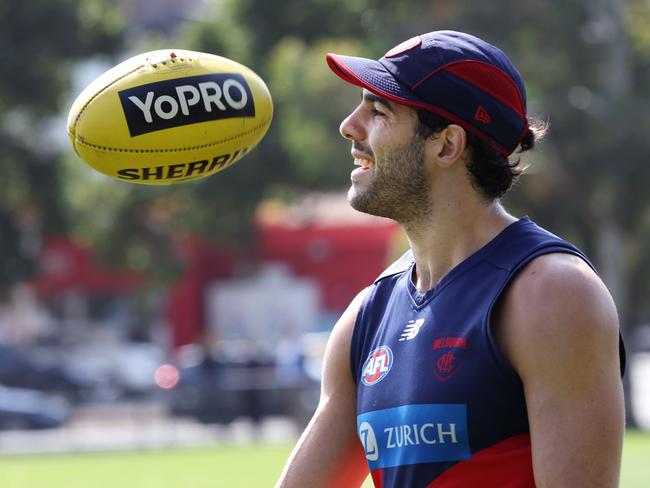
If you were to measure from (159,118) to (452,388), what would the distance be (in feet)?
4.52

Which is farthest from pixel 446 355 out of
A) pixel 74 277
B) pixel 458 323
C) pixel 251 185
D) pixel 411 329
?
pixel 74 277

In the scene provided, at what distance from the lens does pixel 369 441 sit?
123 inches

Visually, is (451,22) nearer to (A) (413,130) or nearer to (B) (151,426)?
(B) (151,426)

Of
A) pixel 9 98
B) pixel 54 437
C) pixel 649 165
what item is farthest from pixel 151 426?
pixel 649 165

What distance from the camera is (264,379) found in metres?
23.2

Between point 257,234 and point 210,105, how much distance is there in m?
26.4

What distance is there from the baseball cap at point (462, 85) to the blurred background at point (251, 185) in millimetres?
13082

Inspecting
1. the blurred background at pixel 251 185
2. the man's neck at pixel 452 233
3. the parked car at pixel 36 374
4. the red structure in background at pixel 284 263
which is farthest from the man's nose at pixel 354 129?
the red structure in background at pixel 284 263

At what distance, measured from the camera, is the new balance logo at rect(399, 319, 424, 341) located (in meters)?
3.08

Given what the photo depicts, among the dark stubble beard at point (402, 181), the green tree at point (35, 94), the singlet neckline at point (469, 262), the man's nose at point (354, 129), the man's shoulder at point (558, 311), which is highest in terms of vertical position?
the green tree at point (35, 94)

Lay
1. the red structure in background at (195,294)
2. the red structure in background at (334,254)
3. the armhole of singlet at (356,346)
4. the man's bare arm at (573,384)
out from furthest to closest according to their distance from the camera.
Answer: the red structure in background at (195,294) < the red structure in background at (334,254) < the armhole of singlet at (356,346) < the man's bare arm at (573,384)

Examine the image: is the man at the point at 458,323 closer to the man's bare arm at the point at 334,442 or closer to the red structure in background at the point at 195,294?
the man's bare arm at the point at 334,442

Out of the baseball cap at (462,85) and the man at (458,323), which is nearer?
the man at (458,323)

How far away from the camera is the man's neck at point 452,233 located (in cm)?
314
